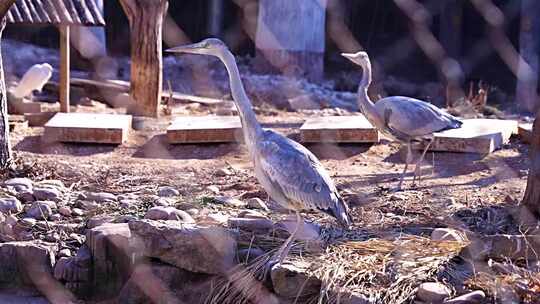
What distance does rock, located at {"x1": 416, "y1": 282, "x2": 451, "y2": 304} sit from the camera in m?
3.49

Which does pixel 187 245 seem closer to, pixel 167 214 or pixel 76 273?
pixel 167 214

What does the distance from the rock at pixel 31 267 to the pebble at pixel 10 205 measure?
1.12ft

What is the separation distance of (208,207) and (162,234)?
0.68 meters

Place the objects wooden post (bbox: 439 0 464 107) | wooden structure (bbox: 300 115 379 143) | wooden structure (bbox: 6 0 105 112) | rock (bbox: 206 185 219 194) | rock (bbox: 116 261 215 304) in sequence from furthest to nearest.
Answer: wooden post (bbox: 439 0 464 107), wooden structure (bbox: 6 0 105 112), wooden structure (bbox: 300 115 379 143), rock (bbox: 206 185 219 194), rock (bbox: 116 261 215 304)

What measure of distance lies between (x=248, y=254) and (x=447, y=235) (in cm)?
79

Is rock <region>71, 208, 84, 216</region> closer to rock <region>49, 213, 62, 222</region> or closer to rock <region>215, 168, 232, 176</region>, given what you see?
rock <region>49, 213, 62, 222</region>

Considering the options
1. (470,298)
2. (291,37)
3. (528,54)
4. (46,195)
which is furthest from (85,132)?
(528,54)

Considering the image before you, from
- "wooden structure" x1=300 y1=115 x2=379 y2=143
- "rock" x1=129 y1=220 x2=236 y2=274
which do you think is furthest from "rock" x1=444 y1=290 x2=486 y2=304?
"wooden structure" x1=300 y1=115 x2=379 y2=143

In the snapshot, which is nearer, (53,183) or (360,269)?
(360,269)

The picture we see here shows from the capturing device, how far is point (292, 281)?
3742mm

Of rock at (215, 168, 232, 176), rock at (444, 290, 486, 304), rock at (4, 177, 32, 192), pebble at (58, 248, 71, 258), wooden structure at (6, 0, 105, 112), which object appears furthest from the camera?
wooden structure at (6, 0, 105, 112)

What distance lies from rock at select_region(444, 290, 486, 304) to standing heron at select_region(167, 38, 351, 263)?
0.60 m

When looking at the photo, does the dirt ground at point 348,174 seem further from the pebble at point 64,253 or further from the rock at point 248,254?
the pebble at point 64,253

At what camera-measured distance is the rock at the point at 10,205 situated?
4.72 metres
